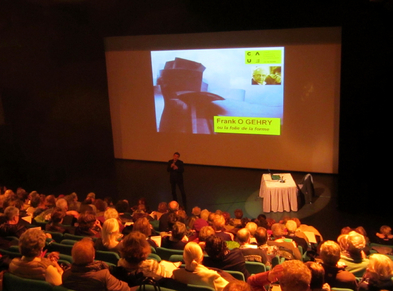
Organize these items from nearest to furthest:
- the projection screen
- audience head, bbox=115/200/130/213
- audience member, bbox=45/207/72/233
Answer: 1. audience member, bbox=45/207/72/233
2. audience head, bbox=115/200/130/213
3. the projection screen

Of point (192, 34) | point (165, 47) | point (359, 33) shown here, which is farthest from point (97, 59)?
point (359, 33)

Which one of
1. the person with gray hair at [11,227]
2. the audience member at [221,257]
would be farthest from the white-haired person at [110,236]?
the person with gray hair at [11,227]

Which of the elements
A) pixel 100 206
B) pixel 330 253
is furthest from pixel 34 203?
pixel 330 253

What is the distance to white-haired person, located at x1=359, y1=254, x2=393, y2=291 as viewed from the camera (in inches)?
121

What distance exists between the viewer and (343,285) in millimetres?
3203

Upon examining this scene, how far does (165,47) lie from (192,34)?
2.54ft

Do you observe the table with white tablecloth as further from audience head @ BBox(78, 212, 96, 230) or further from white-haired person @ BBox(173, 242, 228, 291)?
white-haired person @ BBox(173, 242, 228, 291)

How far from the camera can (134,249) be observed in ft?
10.3

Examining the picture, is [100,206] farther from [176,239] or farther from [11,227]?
[176,239]

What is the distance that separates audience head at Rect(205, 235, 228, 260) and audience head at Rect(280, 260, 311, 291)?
0.86 metres

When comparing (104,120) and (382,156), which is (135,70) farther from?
(382,156)

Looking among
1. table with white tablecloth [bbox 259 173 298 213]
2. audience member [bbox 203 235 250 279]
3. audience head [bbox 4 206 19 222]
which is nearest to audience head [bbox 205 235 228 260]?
audience member [bbox 203 235 250 279]

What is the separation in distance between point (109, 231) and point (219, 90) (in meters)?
6.40

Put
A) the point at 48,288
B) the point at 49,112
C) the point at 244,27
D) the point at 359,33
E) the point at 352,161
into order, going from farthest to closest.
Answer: the point at 49,112 < the point at 244,27 < the point at 352,161 < the point at 359,33 < the point at 48,288
